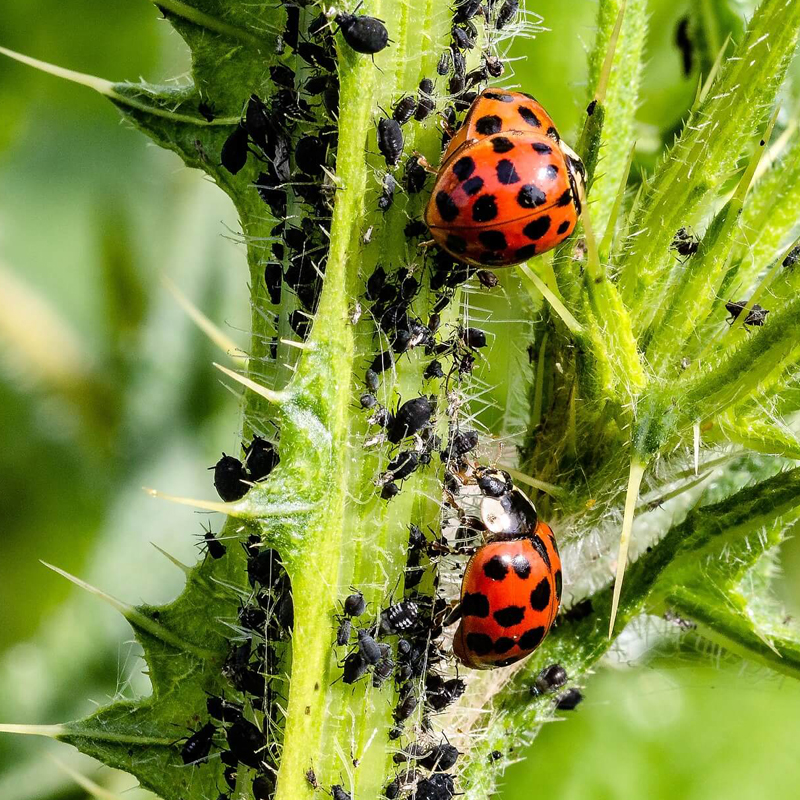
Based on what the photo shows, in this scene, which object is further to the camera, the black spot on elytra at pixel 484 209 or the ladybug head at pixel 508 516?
the ladybug head at pixel 508 516

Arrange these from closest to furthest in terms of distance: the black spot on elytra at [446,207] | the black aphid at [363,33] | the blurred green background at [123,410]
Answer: the black aphid at [363,33]
the black spot on elytra at [446,207]
the blurred green background at [123,410]

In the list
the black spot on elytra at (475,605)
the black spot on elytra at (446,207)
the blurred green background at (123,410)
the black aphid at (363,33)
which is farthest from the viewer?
the blurred green background at (123,410)

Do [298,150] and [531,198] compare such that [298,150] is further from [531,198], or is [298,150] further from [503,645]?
[503,645]

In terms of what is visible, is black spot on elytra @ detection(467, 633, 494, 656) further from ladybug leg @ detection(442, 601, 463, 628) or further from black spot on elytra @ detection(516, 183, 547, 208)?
black spot on elytra @ detection(516, 183, 547, 208)

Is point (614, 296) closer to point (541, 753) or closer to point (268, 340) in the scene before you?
point (268, 340)

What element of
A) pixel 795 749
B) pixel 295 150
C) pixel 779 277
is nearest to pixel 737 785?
pixel 795 749

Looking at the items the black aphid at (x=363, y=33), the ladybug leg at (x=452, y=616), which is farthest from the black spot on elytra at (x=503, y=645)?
the black aphid at (x=363, y=33)

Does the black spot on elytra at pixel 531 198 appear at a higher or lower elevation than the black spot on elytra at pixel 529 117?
lower

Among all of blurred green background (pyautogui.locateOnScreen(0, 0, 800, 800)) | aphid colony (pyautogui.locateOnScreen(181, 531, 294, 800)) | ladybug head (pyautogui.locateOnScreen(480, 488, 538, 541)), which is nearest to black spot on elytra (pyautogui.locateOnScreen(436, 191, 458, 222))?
ladybug head (pyautogui.locateOnScreen(480, 488, 538, 541))

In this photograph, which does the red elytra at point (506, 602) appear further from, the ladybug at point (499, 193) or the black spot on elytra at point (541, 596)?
the ladybug at point (499, 193)
